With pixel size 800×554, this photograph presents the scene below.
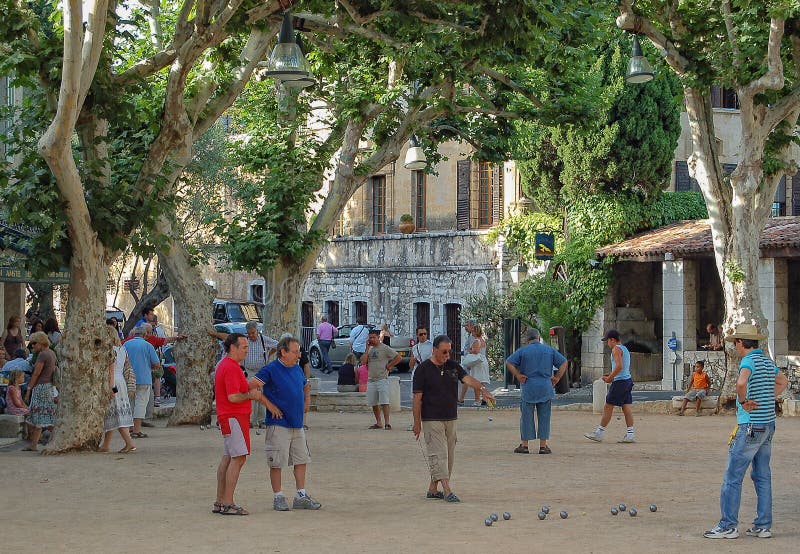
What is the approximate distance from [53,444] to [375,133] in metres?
8.96

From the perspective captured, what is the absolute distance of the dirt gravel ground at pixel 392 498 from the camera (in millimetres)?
10281

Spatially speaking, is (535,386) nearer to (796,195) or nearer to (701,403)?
(701,403)

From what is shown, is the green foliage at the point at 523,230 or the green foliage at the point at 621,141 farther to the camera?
the green foliage at the point at 523,230

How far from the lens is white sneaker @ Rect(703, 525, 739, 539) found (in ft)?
34.0

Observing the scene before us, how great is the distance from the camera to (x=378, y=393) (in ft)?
71.3

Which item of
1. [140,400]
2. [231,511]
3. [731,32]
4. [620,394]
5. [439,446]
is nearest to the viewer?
[231,511]

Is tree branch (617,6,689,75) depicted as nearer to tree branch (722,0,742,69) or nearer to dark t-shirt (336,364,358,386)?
tree branch (722,0,742,69)

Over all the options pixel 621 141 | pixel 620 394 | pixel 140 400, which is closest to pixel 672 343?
pixel 621 141

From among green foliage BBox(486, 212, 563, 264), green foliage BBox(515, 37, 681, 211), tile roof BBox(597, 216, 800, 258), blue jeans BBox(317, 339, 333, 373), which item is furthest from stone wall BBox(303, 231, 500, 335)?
tile roof BBox(597, 216, 800, 258)

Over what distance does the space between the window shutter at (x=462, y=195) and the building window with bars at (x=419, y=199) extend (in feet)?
5.81

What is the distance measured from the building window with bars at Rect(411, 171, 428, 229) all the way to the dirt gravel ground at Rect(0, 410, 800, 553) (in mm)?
19764

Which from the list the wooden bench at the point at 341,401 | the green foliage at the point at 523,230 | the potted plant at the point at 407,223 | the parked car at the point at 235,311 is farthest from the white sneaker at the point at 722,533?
the parked car at the point at 235,311

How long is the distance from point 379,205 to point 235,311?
5.56 metres

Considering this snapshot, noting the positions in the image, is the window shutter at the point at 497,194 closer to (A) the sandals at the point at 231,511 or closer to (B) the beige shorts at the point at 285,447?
(B) the beige shorts at the point at 285,447
